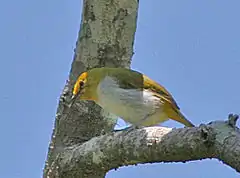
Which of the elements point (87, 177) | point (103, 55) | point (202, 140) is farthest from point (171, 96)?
point (202, 140)

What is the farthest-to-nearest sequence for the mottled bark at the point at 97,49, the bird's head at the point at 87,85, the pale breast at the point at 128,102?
the pale breast at the point at 128,102
the bird's head at the point at 87,85
the mottled bark at the point at 97,49

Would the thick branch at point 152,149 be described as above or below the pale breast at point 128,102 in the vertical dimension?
below

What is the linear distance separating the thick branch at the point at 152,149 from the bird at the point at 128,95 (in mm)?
738

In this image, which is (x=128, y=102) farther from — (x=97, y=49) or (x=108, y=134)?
(x=108, y=134)

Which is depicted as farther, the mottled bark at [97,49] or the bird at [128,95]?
the bird at [128,95]

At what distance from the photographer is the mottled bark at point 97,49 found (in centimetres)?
320

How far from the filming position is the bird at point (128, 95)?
3.48 metres

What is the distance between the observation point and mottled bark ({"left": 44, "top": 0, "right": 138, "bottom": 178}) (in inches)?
126

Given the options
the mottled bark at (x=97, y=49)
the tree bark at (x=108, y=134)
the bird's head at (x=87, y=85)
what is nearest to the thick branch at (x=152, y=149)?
the tree bark at (x=108, y=134)

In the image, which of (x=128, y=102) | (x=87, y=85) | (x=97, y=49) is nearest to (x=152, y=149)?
(x=97, y=49)

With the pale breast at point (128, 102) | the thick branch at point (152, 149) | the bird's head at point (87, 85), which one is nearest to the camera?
the thick branch at point (152, 149)

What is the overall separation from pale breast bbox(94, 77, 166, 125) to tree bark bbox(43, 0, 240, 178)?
83 millimetres

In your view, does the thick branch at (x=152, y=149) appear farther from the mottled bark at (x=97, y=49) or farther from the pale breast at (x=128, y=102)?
the pale breast at (x=128, y=102)

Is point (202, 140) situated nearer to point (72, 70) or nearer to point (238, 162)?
point (238, 162)
